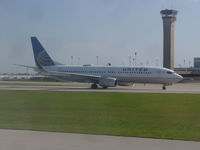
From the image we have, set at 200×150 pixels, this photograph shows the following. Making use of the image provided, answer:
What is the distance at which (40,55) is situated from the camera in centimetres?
5878

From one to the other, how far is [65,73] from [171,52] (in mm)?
99046

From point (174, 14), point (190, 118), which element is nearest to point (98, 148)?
point (190, 118)

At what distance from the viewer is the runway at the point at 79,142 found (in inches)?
379

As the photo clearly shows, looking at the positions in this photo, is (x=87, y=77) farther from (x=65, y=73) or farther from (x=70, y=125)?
(x=70, y=125)

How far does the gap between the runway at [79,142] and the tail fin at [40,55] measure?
46.8 m

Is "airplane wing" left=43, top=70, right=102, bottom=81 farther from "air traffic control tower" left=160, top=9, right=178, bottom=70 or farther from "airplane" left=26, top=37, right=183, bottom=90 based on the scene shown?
"air traffic control tower" left=160, top=9, right=178, bottom=70

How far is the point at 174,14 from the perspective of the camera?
15800 cm

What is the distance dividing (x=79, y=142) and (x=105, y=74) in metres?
42.7

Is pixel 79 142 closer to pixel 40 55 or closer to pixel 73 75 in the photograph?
pixel 73 75

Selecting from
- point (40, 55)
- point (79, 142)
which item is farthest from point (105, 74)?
point (79, 142)

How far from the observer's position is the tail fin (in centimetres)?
5825

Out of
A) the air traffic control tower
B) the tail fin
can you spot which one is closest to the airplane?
the tail fin

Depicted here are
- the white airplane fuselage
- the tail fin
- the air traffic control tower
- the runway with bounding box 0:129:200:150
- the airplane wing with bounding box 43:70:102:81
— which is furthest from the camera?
the air traffic control tower

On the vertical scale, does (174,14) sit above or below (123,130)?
above
